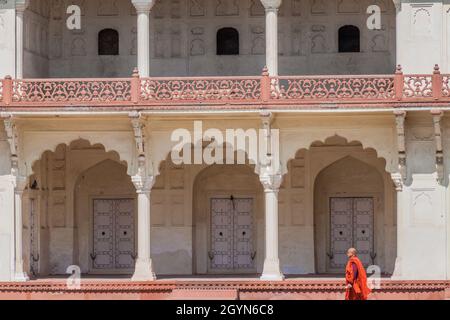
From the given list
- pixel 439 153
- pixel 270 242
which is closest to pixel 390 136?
pixel 439 153

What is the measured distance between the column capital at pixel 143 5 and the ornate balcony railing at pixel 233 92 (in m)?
1.43

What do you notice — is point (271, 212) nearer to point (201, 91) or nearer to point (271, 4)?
point (201, 91)

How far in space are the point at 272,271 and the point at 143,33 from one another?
5537 mm

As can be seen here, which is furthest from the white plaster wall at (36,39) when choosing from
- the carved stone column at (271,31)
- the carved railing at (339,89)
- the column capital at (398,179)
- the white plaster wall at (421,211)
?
the white plaster wall at (421,211)

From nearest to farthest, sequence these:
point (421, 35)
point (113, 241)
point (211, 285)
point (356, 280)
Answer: point (356, 280) < point (211, 285) < point (421, 35) < point (113, 241)

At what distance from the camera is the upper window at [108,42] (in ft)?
112

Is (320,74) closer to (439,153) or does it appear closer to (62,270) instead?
(439,153)

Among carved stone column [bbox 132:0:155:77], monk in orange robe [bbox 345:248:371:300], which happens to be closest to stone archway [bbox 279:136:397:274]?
carved stone column [bbox 132:0:155:77]

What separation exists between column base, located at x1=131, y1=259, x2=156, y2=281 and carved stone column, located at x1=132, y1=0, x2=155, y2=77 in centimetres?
385

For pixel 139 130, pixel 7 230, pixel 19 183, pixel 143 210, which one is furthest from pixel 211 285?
pixel 19 183

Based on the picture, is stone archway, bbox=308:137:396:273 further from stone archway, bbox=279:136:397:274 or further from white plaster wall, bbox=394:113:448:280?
white plaster wall, bbox=394:113:448:280

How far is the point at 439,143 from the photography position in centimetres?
3073

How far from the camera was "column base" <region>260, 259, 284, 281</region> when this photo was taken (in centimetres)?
3108

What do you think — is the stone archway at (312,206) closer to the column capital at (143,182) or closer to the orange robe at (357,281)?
the column capital at (143,182)
